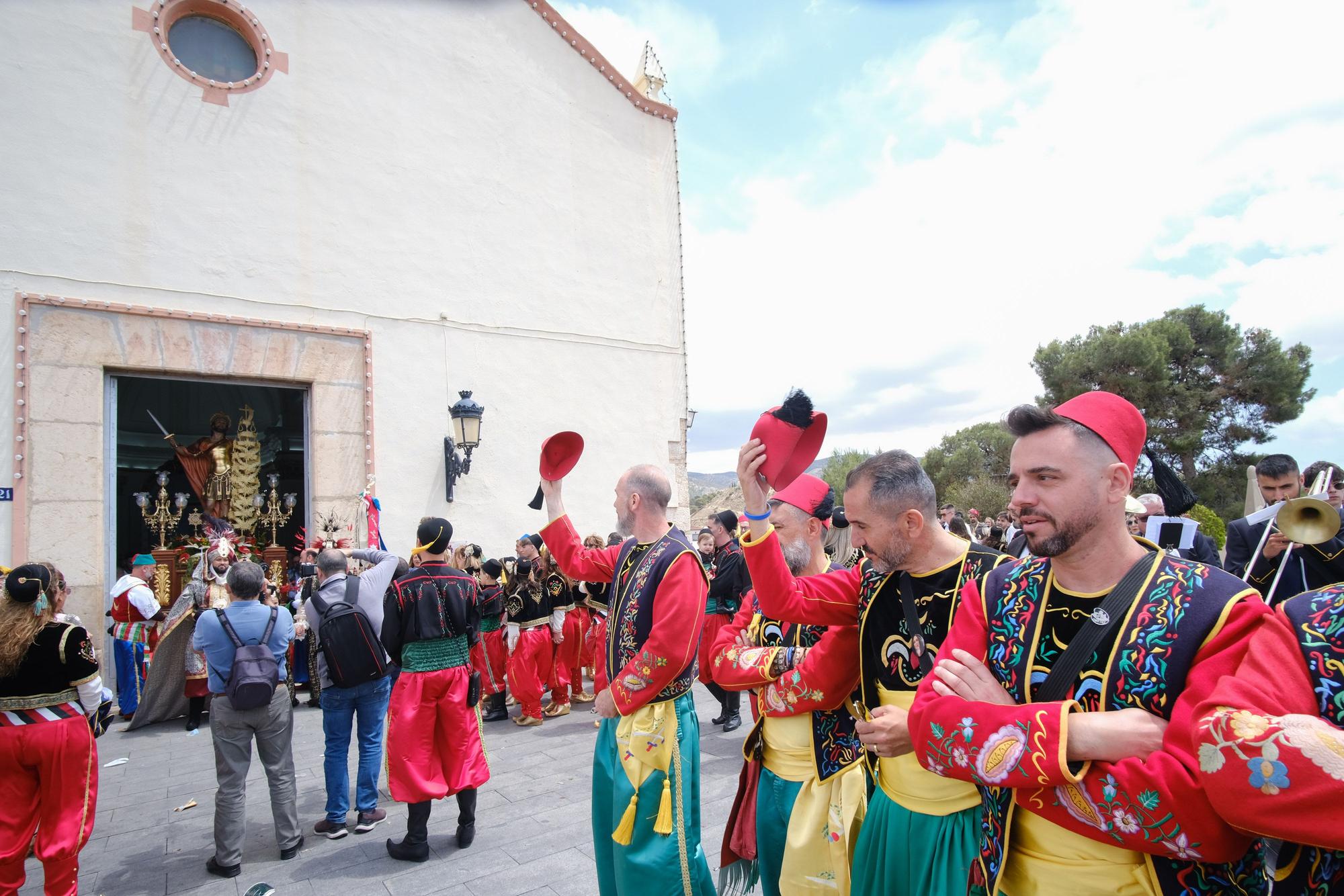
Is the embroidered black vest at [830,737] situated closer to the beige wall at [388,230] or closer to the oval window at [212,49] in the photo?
the beige wall at [388,230]

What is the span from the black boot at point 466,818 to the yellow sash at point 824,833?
8.05 ft

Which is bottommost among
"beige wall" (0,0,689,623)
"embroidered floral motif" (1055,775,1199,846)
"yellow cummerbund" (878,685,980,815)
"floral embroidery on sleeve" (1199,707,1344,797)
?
"yellow cummerbund" (878,685,980,815)

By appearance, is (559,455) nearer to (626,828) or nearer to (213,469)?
(626,828)

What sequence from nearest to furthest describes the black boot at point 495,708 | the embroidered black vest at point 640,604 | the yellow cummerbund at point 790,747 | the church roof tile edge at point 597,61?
the yellow cummerbund at point 790,747 < the embroidered black vest at point 640,604 < the black boot at point 495,708 < the church roof tile edge at point 597,61

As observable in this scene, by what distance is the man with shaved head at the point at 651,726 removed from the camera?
123 inches

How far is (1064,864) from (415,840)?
3.96 metres

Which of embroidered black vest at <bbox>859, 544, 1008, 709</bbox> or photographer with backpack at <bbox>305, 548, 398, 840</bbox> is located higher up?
embroidered black vest at <bbox>859, 544, 1008, 709</bbox>

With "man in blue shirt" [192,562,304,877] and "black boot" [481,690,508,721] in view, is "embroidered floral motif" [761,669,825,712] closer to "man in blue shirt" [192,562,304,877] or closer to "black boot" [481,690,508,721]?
"man in blue shirt" [192,562,304,877]

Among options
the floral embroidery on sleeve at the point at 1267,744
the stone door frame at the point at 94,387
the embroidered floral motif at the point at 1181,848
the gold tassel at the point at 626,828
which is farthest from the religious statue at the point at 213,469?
the floral embroidery on sleeve at the point at 1267,744

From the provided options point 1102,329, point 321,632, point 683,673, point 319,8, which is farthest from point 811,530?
point 1102,329

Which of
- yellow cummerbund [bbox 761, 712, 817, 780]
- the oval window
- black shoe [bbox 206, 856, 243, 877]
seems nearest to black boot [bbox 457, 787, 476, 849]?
black shoe [bbox 206, 856, 243, 877]

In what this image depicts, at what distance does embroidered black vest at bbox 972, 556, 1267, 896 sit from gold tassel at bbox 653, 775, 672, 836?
1.60 metres

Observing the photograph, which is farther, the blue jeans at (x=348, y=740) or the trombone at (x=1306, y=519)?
the blue jeans at (x=348, y=740)

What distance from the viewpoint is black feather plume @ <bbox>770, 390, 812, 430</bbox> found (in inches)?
103
